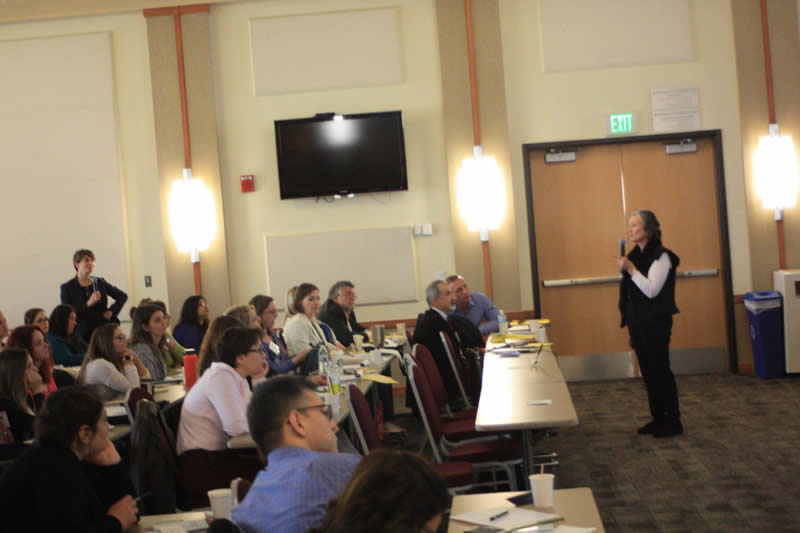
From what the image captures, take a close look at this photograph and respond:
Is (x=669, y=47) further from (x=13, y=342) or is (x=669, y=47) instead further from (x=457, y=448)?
(x=13, y=342)

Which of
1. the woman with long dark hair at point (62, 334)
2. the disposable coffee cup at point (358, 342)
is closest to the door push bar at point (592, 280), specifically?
the disposable coffee cup at point (358, 342)

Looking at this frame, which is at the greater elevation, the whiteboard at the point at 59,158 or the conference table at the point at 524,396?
the whiteboard at the point at 59,158

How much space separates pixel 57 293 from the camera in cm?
906

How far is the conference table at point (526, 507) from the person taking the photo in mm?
2564

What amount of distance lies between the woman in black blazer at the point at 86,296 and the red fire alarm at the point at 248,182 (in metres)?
1.79

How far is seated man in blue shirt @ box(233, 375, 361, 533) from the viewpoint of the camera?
2.22 meters

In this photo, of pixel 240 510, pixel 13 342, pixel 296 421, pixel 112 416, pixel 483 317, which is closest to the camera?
pixel 240 510

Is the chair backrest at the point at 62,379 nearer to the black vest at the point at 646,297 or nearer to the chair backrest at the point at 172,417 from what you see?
the chair backrest at the point at 172,417

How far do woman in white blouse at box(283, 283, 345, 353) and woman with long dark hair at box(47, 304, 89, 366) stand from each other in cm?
181

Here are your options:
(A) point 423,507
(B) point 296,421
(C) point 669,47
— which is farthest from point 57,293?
(A) point 423,507

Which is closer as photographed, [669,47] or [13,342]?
[13,342]

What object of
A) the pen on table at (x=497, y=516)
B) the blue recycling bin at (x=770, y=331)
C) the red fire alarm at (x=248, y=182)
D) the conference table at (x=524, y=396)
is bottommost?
the blue recycling bin at (x=770, y=331)

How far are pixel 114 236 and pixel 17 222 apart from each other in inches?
39.5

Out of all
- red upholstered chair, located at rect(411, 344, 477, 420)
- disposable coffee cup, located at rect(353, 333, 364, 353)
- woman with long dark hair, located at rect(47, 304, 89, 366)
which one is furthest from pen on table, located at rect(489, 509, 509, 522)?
woman with long dark hair, located at rect(47, 304, 89, 366)
